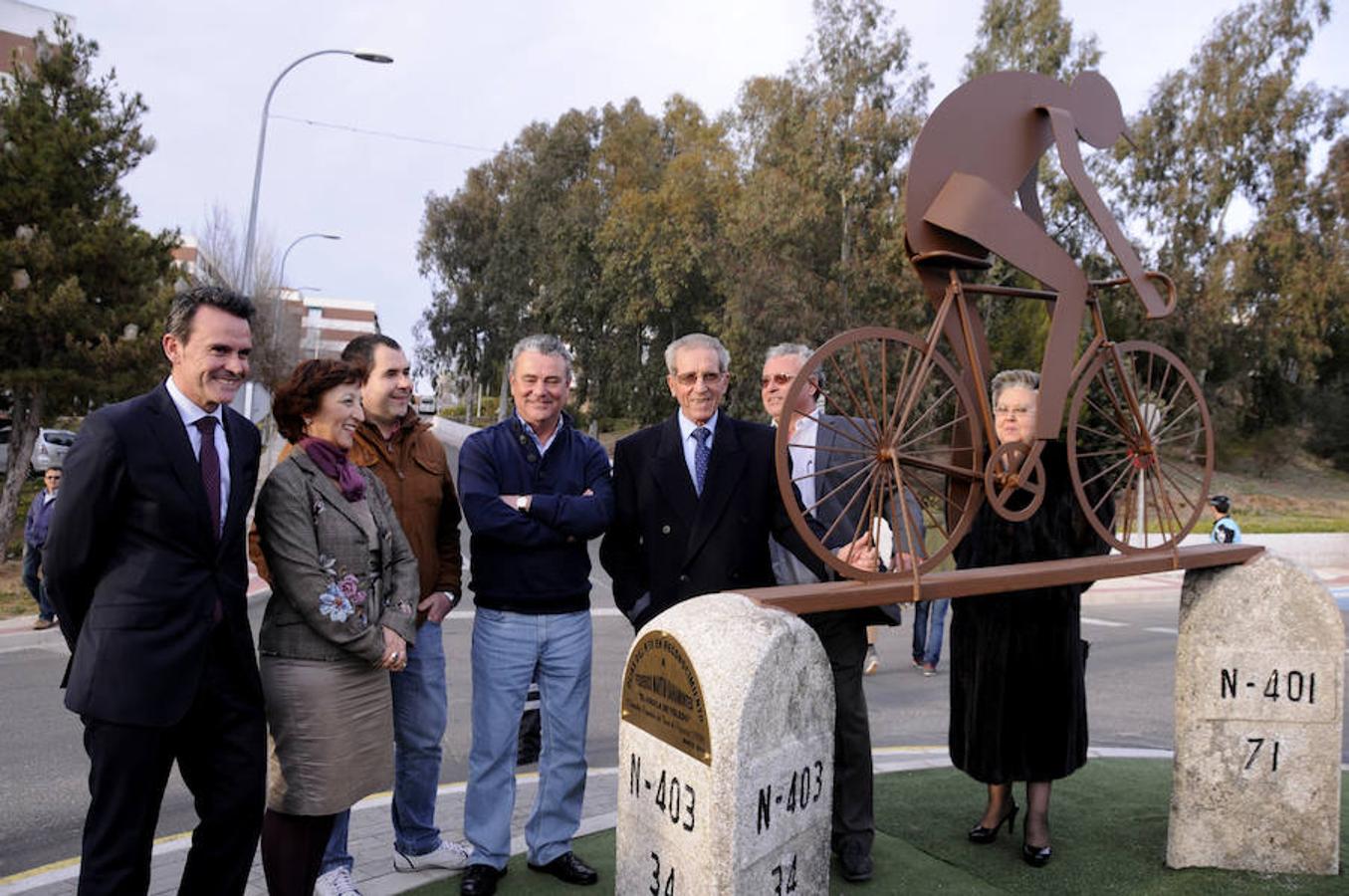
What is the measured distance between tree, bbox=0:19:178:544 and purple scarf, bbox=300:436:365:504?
1200 cm

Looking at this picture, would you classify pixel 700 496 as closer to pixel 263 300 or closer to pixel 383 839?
pixel 383 839

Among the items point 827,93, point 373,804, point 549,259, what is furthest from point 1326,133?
point 373,804

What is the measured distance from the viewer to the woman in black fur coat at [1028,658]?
3836 millimetres

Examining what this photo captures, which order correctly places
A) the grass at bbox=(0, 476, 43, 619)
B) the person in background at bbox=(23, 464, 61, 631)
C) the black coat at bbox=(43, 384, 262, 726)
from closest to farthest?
1. the black coat at bbox=(43, 384, 262, 726)
2. the person in background at bbox=(23, 464, 61, 631)
3. the grass at bbox=(0, 476, 43, 619)

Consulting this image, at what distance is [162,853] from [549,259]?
A: 34.7m

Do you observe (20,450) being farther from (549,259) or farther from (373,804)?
(549,259)

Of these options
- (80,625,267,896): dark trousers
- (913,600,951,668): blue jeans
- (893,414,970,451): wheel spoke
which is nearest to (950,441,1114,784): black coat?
(893,414,970,451): wheel spoke

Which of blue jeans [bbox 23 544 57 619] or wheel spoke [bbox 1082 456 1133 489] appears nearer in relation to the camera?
wheel spoke [bbox 1082 456 1133 489]

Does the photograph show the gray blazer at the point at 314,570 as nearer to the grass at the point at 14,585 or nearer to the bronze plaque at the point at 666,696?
the bronze plaque at the point at 666,696

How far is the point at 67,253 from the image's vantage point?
1345cm

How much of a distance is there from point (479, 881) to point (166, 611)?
Result: 1.50 m

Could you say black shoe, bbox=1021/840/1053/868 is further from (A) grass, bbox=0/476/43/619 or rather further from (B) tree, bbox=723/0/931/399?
(B) tree, bbox=723/0/931/399

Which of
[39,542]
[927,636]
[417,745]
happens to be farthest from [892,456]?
[39,542]

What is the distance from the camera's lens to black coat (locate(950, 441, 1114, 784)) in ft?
12.6
